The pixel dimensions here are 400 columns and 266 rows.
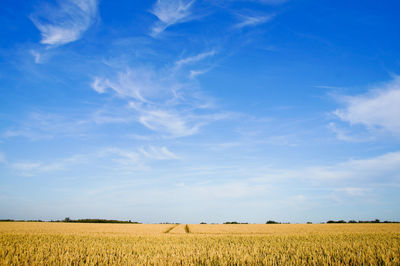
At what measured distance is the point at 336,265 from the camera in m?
5.18

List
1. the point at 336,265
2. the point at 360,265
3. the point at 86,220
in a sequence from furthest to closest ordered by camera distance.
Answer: the point at 86,220
the point at 360,265
the point at 336,265

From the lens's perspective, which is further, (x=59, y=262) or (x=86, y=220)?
(x=86, y=220)

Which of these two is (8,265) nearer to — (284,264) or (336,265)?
(284,264)

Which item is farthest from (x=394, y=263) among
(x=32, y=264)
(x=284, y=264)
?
(x=32, y=264)

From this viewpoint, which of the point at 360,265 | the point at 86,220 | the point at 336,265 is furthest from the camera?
the point at 86,220

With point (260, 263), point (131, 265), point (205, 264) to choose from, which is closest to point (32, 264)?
point (131, 265)

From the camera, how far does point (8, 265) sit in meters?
5.35

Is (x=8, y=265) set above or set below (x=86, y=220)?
above

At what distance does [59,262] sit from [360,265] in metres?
6.81

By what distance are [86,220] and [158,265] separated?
6618 cm

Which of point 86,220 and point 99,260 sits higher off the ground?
point 99,260

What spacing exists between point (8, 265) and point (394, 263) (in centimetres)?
863

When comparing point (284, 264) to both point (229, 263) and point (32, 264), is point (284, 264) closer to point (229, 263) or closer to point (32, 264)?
point (229, 263)

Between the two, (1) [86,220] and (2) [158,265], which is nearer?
(2) [158,265]
